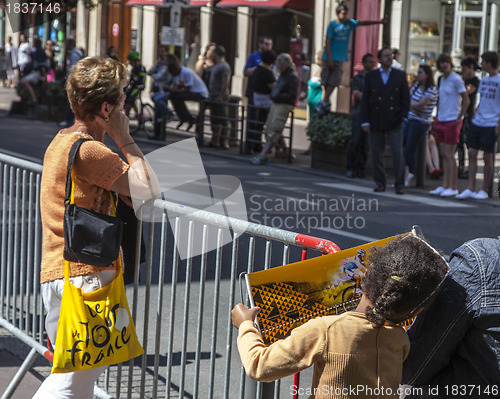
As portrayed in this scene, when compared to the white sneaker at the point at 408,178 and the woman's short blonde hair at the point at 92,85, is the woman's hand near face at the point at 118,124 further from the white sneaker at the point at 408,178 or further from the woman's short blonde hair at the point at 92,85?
the white sneaker at the point at 408,178

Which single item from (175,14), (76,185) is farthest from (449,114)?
(76,185)

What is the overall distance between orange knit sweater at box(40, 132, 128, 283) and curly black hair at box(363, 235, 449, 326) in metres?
1.42

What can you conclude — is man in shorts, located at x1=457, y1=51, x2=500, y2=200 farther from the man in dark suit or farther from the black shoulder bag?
the black shoulder bag

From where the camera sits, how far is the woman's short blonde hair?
361cm

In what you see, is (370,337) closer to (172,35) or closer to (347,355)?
(347,355)

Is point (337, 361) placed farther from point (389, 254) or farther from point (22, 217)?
point (22, 217)

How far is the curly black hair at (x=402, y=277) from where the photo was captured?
2.42 meters

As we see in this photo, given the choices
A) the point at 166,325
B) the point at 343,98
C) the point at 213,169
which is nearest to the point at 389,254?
the point at 166,325

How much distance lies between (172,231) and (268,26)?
79.2ft

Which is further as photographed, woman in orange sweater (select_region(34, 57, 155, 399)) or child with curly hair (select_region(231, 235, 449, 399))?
woman in orange sweater (select_region(34, 57, 155, 399))

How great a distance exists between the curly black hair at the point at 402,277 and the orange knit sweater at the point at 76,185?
56.0 inches

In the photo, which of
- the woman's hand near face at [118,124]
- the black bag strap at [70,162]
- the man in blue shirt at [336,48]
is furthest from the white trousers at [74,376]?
the man in blue shirt at [336,48]

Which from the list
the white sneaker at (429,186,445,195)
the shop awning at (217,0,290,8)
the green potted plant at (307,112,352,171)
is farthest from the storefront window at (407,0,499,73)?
the white sneaker at (429,186,445,195)

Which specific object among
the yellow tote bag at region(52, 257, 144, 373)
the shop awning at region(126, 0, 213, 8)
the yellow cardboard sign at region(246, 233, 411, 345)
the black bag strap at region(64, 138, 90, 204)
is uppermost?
the shop awning at region(126, 0, 213, 8)
